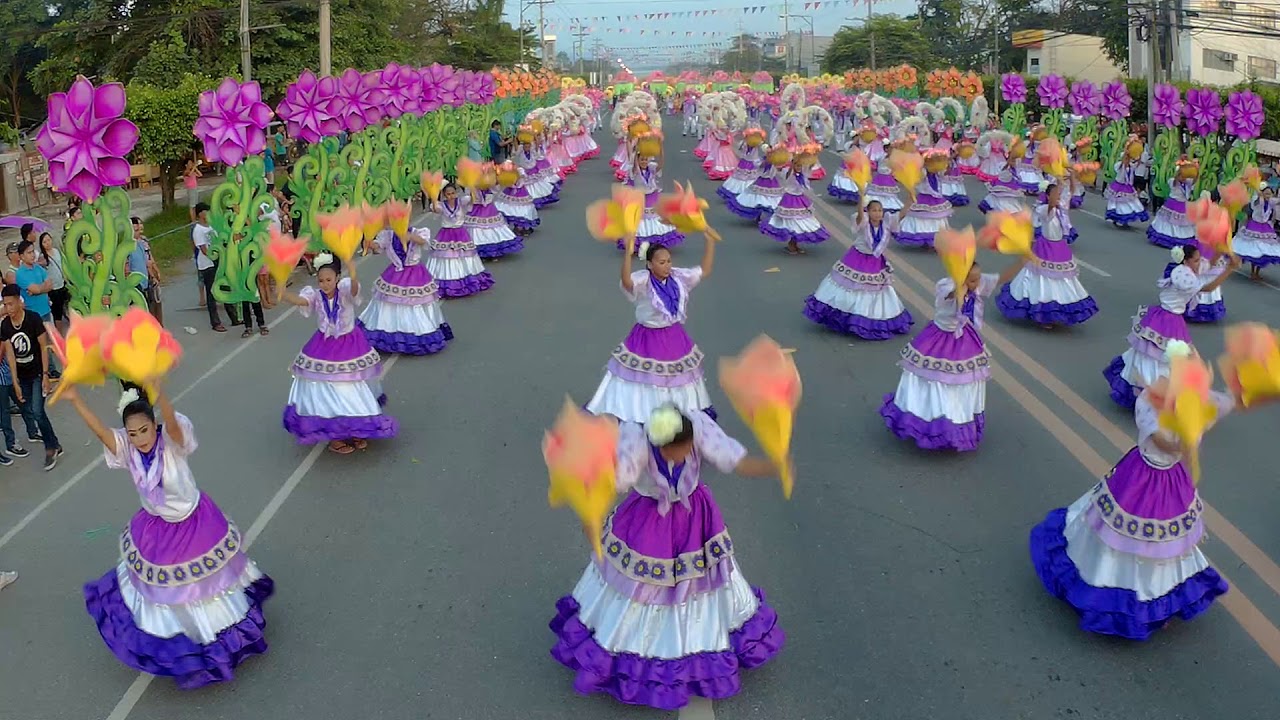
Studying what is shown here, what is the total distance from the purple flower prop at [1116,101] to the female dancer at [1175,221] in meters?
6.78

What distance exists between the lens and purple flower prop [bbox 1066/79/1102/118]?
24016mm

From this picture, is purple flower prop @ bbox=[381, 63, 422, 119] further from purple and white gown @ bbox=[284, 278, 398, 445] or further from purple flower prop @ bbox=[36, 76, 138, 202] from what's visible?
purple and white gown @ bbox=[284, 278, 398, 445]

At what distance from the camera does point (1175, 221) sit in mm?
17234

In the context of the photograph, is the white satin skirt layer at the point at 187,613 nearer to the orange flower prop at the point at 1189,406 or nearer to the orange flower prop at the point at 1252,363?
the orange flower prop at the point at 1189,406

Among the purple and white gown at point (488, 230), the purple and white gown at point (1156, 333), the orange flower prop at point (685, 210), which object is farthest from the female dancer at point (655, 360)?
the purple and white gown at point (488, 230)

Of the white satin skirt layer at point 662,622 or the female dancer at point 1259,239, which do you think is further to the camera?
the female dancer at point 1259,239

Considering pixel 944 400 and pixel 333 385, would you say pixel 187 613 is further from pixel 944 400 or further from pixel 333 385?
pixel 944 400

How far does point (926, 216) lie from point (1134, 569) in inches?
479

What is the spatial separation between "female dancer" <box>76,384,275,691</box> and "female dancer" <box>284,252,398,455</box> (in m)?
2.92

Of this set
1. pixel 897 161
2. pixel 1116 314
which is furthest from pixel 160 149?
pixel 1116 314

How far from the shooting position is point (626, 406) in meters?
8.55

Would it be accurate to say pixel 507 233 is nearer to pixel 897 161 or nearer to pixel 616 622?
pixel 897 161

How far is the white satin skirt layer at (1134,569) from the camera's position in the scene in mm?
5488

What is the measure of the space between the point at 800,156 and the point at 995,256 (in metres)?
3.48
